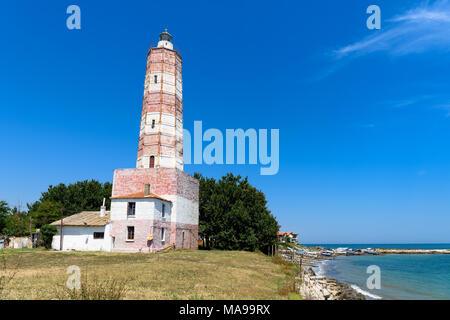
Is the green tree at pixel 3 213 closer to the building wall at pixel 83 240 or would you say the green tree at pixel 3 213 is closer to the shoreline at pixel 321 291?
the building wall at pixel 83 240

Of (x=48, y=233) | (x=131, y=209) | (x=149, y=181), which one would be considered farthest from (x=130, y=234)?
(x=48, y=233)

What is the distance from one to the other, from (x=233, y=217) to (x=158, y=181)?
36.0ft

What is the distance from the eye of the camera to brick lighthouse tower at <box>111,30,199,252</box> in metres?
29.3

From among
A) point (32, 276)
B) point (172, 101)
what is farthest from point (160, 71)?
point (32, 276)

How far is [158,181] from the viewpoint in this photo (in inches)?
1272

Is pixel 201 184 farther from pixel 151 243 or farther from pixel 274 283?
pixel 274 283

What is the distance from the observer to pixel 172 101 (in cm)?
3431

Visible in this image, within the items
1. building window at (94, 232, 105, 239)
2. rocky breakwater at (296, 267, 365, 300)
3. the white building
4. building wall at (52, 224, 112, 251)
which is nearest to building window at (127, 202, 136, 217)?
the white building

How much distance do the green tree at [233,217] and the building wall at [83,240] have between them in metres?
13.0

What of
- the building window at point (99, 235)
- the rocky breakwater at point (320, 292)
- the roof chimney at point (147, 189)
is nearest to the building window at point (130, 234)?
the building window at point (99, 235)

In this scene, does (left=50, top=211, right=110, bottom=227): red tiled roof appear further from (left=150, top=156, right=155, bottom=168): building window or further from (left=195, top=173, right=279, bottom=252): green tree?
(left=195, top=173, right=279, bottom=252): green tree

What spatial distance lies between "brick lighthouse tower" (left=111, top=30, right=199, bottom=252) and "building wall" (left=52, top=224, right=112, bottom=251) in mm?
1047

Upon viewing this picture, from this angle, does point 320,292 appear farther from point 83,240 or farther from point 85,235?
point 83,240
